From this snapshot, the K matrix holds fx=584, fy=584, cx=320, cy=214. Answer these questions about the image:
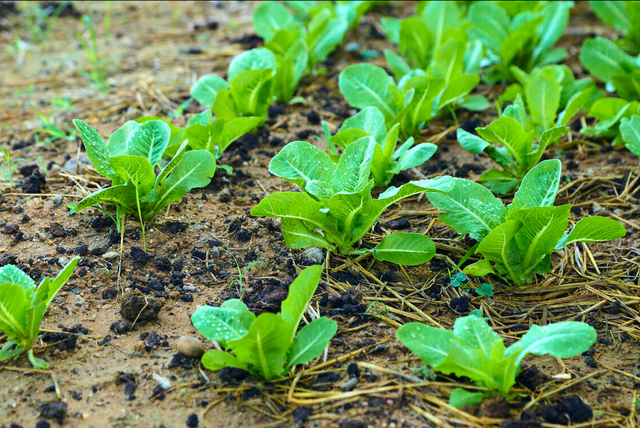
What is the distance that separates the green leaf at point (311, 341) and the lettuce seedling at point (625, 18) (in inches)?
120

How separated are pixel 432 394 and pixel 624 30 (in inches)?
128

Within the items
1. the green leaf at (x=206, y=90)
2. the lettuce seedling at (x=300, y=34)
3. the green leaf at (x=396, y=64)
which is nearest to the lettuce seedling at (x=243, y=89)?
the green leaf at (x=206, y=90)

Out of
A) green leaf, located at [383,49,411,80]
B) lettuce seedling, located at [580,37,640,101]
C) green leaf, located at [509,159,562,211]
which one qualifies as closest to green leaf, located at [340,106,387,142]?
green leaf, located at [509,159,562,211]

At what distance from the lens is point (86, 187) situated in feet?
8.45

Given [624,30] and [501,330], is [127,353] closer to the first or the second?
[501,330]

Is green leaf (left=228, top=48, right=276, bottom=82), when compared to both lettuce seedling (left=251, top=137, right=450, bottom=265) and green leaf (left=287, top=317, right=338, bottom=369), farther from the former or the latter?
green leaf (left=287, top=317, right=338, bottom=369)

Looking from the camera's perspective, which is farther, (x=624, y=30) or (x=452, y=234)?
(x=624, y=30)

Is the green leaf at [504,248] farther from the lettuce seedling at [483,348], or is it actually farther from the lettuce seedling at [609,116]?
the lettuce seedling at [609,116]

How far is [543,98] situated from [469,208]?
1.01 m

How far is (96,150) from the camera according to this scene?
219cm

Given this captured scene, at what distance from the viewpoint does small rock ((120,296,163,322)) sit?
1920mm

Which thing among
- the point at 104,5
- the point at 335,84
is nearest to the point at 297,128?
the point at 335,84

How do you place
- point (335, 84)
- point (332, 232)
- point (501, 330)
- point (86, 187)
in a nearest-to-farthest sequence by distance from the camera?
point (501, 330), point (332, 232), point (86, 187), point (335, 84)

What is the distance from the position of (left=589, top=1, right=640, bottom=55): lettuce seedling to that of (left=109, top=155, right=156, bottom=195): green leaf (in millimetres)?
3092
